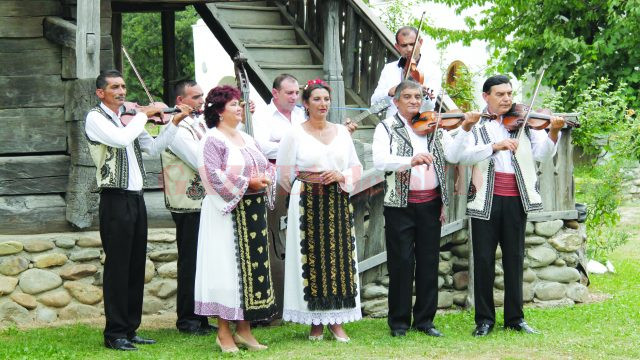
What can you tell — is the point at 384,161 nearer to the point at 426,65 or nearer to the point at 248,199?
the point at 248,199

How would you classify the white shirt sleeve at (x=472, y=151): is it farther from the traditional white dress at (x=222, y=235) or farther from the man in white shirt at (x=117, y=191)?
the man in white shirt at (x=117, y=191)

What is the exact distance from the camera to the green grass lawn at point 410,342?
6406mm

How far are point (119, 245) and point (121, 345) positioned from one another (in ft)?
2.11

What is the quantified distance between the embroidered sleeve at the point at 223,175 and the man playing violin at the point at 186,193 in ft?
2.78

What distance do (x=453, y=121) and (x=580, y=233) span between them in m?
2.23

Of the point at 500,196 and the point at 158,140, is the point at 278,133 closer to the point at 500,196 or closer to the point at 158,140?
the point at 158,140

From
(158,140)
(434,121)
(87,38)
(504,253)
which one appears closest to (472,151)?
(434,121)

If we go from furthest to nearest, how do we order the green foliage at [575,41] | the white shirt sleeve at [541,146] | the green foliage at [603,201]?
the green foliage at [575,41]
the green foliage at [603,201]
the white shirt sleeve at [541,146]

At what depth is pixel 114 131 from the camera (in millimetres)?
6531

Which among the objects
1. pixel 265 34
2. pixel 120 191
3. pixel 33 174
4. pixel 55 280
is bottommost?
pixel 55 280

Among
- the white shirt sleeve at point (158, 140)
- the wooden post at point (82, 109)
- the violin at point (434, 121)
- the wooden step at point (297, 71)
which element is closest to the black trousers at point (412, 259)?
the violin at point (434, 121)

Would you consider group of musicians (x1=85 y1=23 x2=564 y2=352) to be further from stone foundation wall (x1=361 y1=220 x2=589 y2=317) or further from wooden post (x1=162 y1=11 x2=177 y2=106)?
wooden post (x1=162 y1=11 x2=177 y2=106)

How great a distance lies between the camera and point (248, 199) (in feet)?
21.3

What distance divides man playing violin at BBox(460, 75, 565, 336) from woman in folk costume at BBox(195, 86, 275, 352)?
4.84 ft
